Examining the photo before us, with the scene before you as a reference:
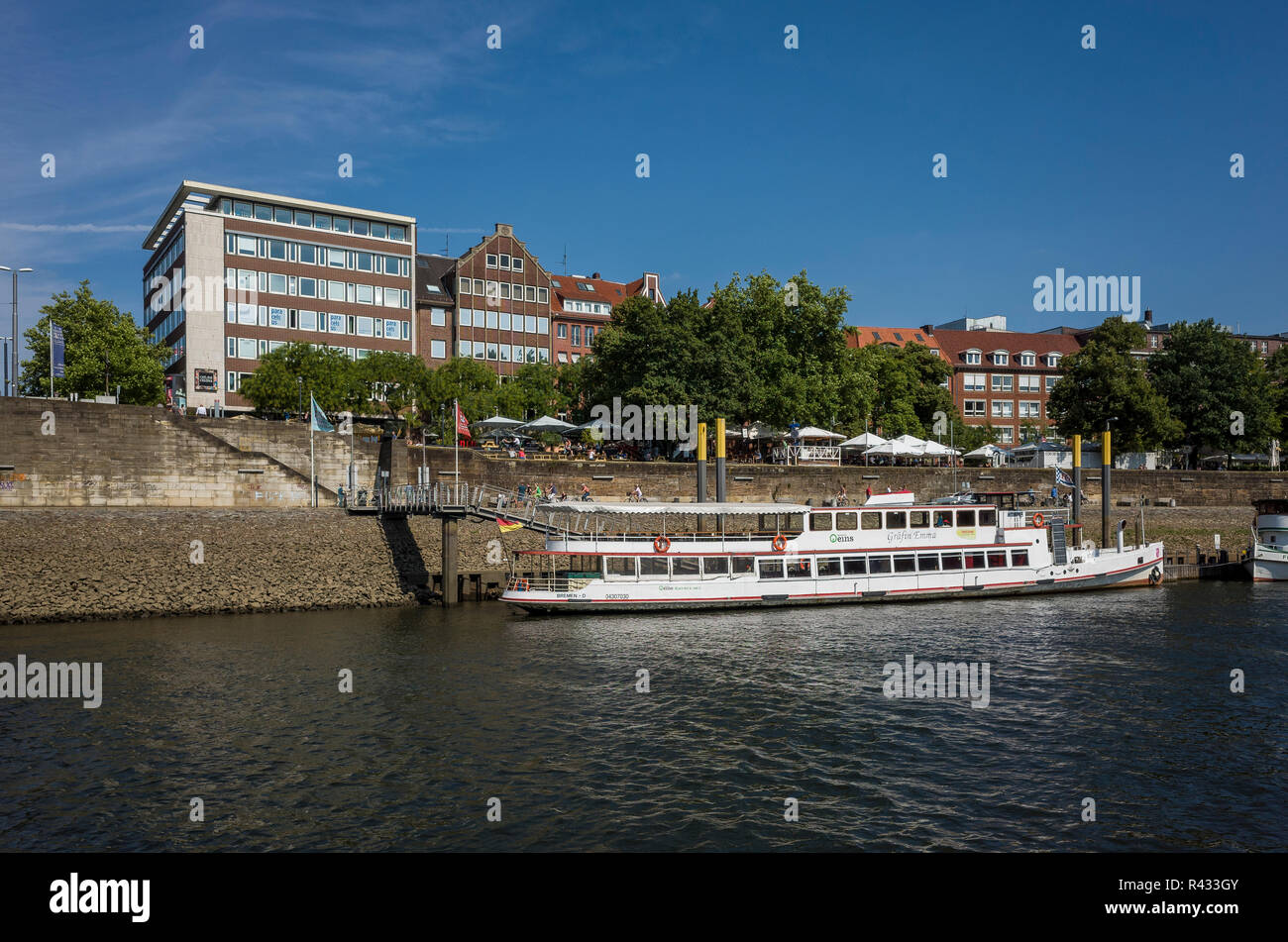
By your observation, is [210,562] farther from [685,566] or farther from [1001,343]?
[1001,343]

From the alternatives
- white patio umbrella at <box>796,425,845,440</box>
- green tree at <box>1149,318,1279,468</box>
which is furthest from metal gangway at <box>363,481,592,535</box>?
green tree at <box>1149,318,1279,468</box>

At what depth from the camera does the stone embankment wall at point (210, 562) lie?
37.4m

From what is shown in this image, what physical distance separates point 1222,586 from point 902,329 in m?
82.2

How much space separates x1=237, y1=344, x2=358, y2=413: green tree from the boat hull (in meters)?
29.6

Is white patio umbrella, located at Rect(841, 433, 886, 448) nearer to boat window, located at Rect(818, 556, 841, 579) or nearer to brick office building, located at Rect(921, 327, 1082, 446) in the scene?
boat window, located at Rect(818, 556, 841, 579)

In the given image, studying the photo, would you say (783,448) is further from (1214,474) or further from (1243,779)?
(1243,779)

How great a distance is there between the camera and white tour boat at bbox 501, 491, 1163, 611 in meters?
41.0

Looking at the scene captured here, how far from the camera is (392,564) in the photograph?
149 ft

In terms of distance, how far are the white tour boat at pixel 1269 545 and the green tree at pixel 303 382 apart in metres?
59.9

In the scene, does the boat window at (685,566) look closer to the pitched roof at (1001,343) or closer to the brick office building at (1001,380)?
the brick office building at (1001,380)

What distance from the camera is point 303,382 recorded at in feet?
203

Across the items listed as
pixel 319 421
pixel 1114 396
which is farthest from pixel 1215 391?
pixel 319 421

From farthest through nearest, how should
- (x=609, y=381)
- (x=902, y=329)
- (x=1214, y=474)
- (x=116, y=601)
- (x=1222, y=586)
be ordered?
(x=902, y=329), (x=1214, y=474), (x=609, y=381), (x=1222, y=586), (x=116, y=601)
